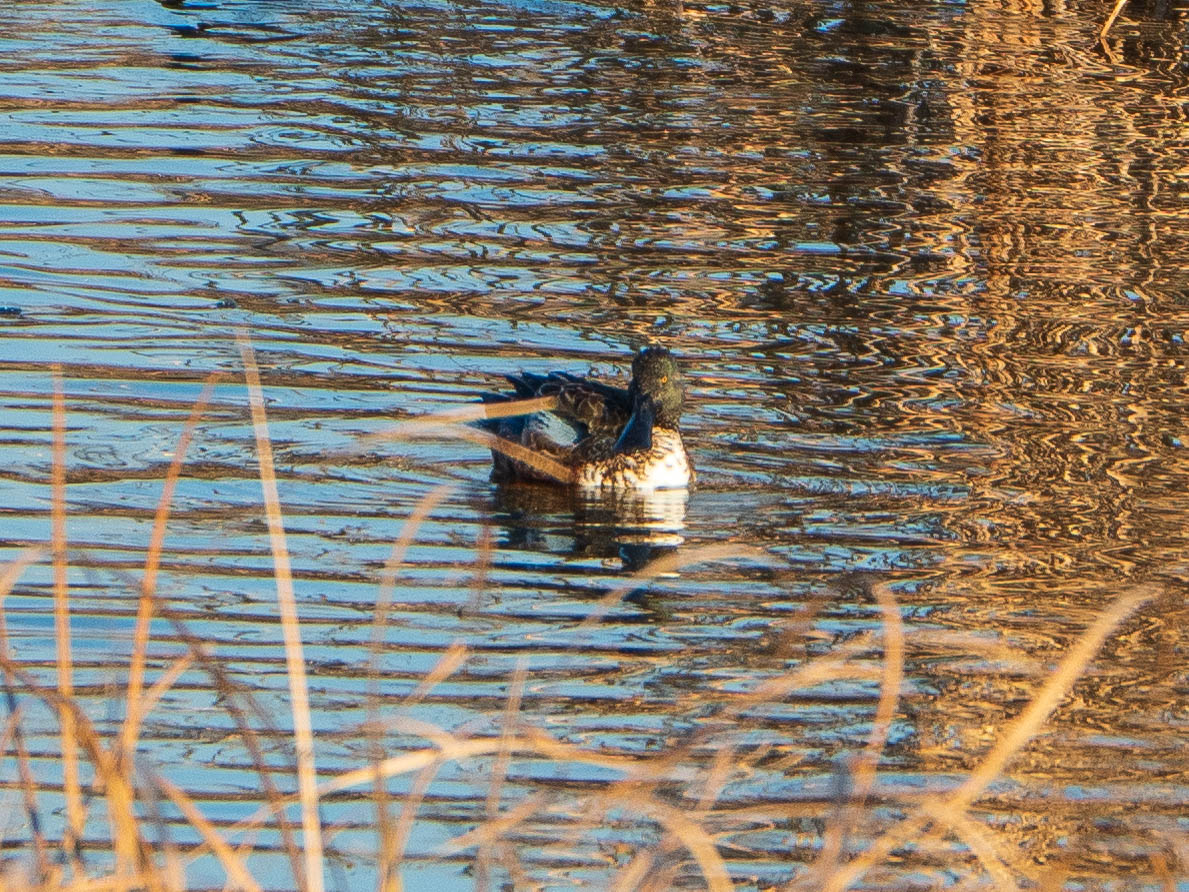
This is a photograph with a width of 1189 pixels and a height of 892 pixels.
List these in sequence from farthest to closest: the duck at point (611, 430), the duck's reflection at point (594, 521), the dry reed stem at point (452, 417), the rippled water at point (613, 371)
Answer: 1. the duck at point (611, 430)
2. the duck's reflection at point (594, 521)
3. the rippled water at point (613, 371)
4. the dry reed stem at point (452, 417)

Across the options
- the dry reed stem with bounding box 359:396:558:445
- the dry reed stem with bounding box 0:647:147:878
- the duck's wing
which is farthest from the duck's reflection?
the dry reed stem with bounding box 0:647:147:878

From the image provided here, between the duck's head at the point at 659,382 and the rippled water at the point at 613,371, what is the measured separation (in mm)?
292

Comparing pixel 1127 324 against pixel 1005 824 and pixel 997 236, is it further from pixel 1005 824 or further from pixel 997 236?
pixel 1005 824

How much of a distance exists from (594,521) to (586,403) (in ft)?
2.36

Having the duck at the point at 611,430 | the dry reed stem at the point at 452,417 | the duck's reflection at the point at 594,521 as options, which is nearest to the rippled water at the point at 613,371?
the duck's reflection at the point at 594,521

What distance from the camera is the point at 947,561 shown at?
26.4 feet

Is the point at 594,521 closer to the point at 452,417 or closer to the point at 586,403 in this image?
the point at 586,403

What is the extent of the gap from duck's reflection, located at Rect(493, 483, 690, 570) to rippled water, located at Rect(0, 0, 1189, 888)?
1.1 inches

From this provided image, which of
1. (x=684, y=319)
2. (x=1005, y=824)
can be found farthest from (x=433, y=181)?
(x=1005, y=824)

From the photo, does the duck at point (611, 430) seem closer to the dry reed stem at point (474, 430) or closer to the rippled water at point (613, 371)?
the rippled water at point (613, 371)

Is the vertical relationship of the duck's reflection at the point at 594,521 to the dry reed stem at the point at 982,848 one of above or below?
below

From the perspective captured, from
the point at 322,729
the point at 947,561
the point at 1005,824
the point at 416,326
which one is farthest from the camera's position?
the point at 416,326

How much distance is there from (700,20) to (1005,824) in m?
15.1

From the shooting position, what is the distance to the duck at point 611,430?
9078 mm
